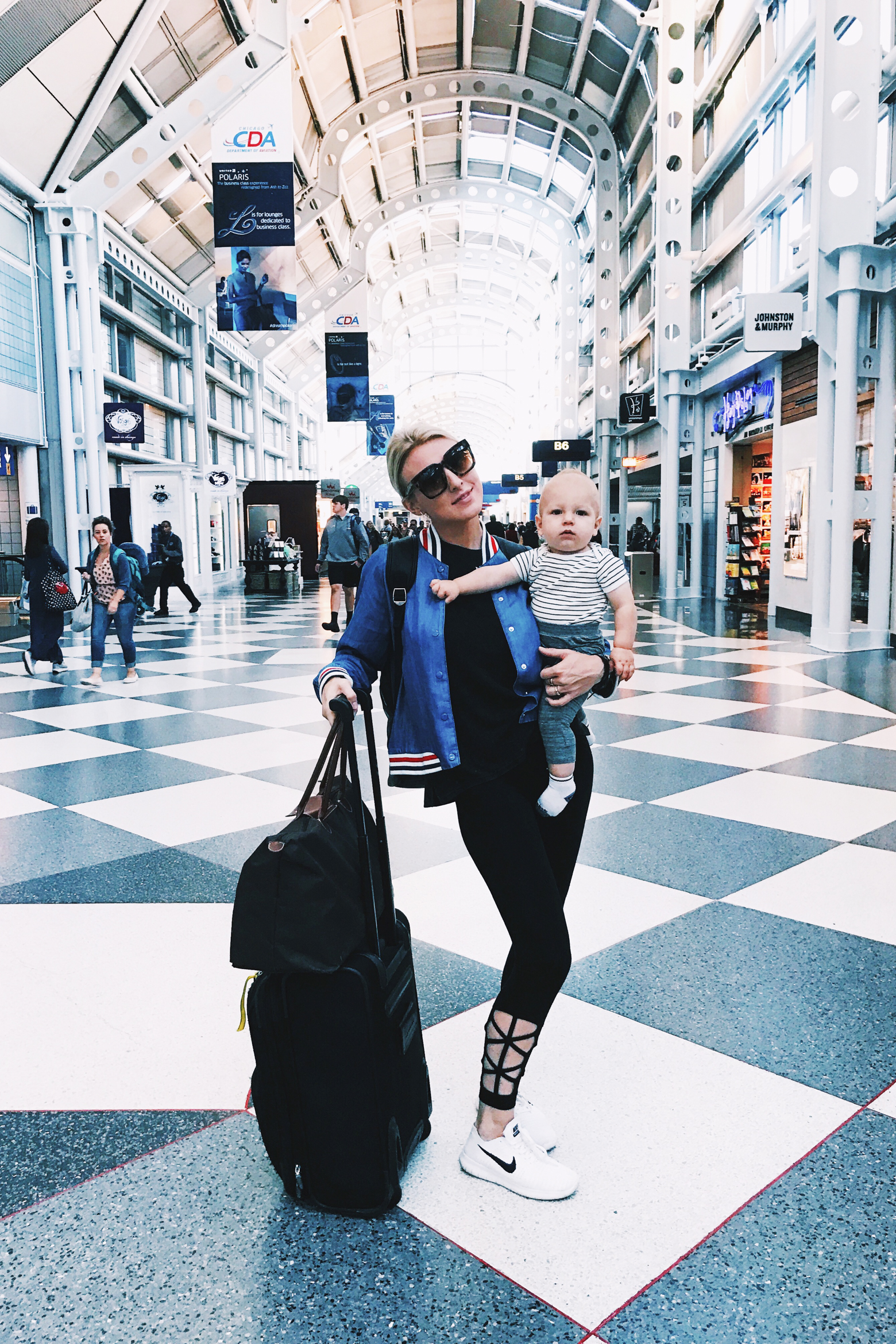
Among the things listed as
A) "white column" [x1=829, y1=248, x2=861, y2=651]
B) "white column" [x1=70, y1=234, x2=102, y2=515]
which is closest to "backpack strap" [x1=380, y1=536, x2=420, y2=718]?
Answer: "white column" [x1=829, y1=248, x2=861, y2=651]

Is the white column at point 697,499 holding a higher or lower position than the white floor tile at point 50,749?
higher

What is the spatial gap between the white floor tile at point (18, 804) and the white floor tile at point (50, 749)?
1.93ft

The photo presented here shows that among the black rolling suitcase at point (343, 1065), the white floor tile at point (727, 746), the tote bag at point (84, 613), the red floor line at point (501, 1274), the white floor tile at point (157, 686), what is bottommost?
the red floor line at point (501, 1274)

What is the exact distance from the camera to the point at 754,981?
9.04 ft

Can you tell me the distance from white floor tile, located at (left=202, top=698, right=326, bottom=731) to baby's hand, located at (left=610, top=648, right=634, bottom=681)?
4.95m

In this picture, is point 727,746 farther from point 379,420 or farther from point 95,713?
point 379,420

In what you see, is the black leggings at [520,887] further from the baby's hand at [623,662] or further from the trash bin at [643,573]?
the trash bin at [643,573]

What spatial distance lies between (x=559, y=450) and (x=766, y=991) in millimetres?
25919

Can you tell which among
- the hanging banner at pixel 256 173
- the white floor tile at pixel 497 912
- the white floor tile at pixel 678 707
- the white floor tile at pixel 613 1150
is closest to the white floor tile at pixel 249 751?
the white floor tile at pixel 497 912

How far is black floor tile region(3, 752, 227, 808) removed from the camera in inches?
195

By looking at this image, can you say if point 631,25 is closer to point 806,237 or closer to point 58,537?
point 806,237

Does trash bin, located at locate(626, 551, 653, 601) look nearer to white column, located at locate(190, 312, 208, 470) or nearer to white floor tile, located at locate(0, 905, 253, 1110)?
white column, located at locate(190, 312, 208, 470)

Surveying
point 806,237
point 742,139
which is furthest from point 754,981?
point 742,139

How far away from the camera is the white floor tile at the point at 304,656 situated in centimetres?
1015
